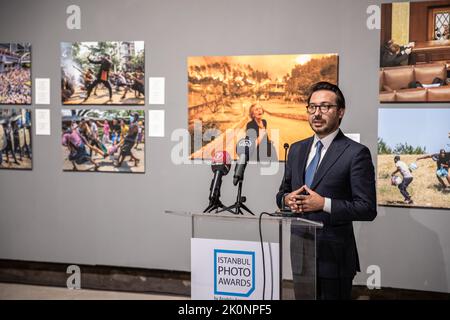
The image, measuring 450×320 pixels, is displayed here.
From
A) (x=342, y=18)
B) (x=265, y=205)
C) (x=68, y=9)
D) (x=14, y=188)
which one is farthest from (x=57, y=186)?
(x=342, y=18)

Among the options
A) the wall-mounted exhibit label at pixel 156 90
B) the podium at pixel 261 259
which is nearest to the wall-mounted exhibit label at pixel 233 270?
the podium at pixel 261 259

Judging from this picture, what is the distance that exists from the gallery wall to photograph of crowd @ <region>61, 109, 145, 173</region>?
0.08 m

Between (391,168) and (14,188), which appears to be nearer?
(391,168)

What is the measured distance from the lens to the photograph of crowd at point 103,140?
471 cm

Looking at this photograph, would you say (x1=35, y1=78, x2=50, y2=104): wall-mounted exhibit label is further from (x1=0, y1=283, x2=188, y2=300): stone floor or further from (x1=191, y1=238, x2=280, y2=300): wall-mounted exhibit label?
(x1=191, y1=238, x2=280, y2=300): wall-mounted exhibit label

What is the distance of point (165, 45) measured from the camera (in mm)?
4613

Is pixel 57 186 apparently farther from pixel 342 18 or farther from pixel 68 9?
pixel 342 18

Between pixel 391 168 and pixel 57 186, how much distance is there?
2.92 m

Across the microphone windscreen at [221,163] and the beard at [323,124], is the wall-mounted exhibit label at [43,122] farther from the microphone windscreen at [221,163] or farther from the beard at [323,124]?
the beard at [323,124]

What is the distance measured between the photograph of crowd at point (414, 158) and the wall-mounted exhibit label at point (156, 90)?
180 centimetres

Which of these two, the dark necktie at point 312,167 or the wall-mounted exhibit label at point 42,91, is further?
the wall-mounted exhibit label at point 42,91

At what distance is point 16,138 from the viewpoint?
496cm
